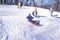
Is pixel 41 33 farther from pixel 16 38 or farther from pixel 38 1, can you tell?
pixel 38 1

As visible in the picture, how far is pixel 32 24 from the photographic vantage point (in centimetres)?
1196

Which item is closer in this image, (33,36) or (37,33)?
(33,36)

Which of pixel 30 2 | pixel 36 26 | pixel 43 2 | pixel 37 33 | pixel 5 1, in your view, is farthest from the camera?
pixel 5 1

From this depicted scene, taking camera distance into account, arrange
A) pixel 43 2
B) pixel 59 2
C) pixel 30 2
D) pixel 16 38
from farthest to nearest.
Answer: pixel 30 2
pixel 43 2
pixel 59 2
pixel 16 38

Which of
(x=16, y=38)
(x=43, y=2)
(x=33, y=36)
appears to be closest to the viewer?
(x=16, y=38)

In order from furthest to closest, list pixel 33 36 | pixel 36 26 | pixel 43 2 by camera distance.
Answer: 1. pixel 43 2
2. pixel 36 26
3. pixel 33 36

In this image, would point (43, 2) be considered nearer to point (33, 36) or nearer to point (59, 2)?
point (59, 2)

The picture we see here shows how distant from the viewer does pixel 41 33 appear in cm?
962

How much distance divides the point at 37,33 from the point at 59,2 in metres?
14.8

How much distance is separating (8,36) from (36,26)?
302 cm

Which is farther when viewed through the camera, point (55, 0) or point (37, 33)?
point (55, 0)

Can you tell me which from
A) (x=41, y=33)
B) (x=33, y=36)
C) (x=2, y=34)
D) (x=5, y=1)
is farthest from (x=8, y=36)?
(x=5, y=1)

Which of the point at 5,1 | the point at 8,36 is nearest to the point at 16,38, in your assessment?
the point at 8,36

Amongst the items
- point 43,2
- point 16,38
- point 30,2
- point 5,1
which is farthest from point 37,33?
point 5,1
